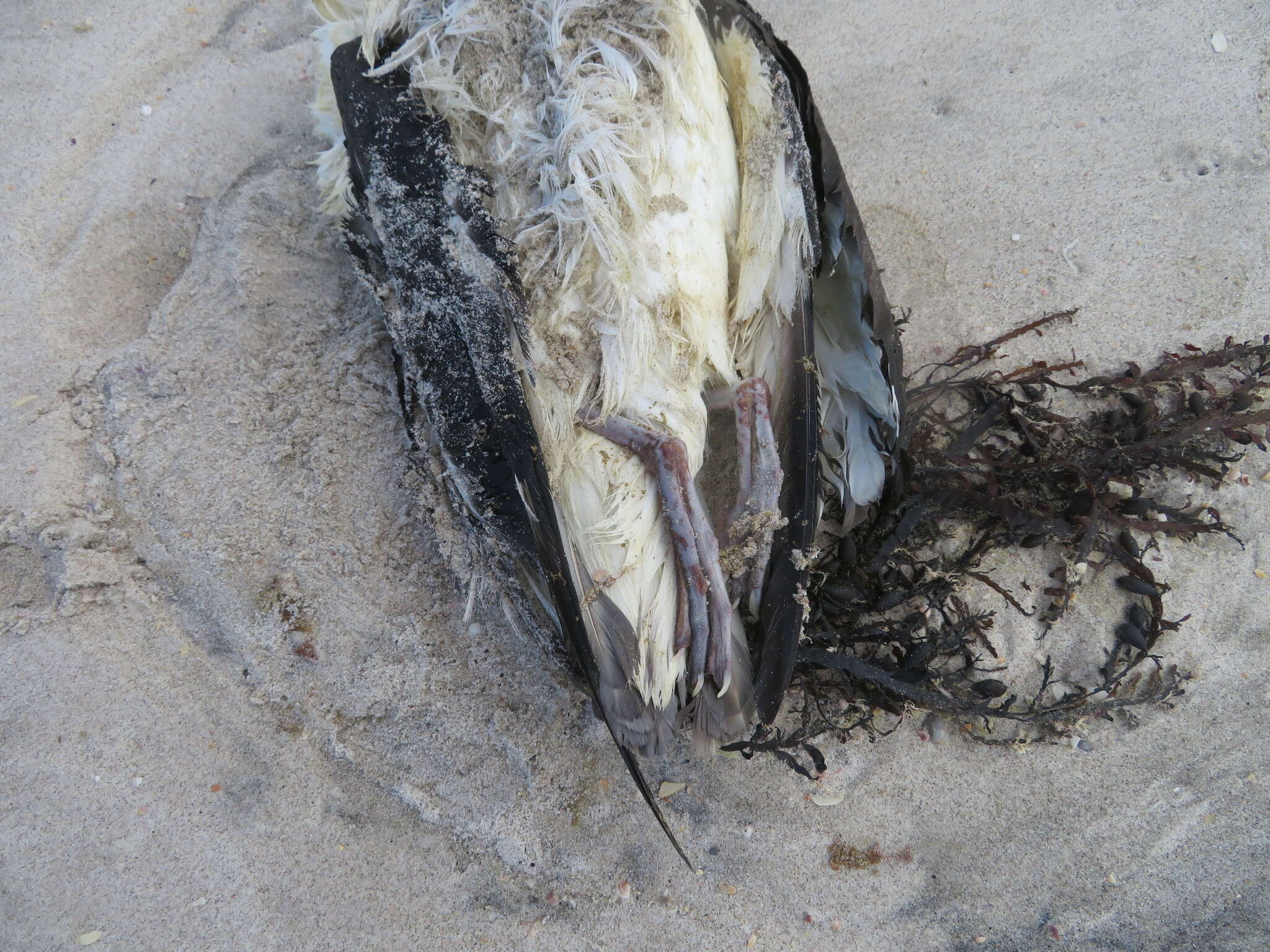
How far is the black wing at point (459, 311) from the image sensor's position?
1.80 meters

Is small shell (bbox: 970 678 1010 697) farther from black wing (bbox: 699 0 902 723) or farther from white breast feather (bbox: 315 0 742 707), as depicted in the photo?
white breast feather (bbox: 315 0 742 707)

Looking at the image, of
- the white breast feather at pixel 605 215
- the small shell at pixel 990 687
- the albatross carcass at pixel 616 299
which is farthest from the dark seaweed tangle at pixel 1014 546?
the white breast feather at pixel 605 215

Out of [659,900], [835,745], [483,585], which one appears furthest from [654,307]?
[659,900]

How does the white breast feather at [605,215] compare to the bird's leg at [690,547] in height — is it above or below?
above

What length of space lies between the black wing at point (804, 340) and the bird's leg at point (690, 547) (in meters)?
0.12

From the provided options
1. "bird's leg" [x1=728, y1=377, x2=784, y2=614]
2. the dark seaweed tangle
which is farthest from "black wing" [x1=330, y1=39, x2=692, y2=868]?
the dark seaweed tangle

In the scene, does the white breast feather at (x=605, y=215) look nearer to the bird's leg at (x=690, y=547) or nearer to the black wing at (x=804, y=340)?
the bird's leg at (x=690, y=547)

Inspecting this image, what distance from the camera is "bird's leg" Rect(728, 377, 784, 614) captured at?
1.89 meters

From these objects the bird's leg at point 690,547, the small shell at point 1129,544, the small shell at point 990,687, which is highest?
the bird's leg at point 690,547

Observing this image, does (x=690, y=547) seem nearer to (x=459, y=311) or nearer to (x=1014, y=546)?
(x=459, y=311)

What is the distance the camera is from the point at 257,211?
2443 mm

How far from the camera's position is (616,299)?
186 cm

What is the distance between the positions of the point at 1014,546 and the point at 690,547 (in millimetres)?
1164

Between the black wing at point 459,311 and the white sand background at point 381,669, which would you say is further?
the white sand background at point 381,669
